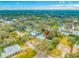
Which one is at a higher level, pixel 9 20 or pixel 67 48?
pixel 9 20

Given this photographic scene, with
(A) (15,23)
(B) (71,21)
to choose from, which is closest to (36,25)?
(A) (15,23)

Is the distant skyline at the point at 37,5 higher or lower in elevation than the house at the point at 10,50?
higher

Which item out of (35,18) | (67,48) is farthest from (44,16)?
(67,48)

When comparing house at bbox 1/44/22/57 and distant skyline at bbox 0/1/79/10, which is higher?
distant skyline at bbox 0/1/79/10

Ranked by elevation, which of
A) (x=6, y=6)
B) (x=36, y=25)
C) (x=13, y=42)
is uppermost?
(x=6, y=6)

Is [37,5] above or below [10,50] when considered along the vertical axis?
above

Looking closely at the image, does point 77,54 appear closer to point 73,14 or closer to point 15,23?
point 73,14
